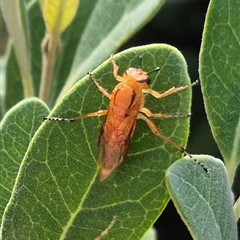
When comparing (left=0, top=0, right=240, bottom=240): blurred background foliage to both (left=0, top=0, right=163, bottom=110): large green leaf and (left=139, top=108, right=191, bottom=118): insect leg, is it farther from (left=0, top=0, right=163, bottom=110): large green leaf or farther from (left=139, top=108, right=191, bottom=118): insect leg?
(left=139, top=108, right=191, bottom=118): insect leg

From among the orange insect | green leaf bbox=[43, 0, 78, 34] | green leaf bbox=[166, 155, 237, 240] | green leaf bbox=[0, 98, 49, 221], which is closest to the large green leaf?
green leaf bbox=[43, 0, 78, 34]

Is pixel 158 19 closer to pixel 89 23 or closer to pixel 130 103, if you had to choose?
pixel 89 23

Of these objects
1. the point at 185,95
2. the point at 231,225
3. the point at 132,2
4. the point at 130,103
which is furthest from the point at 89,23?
the point at 231,225

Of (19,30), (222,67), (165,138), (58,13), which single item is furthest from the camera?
(19,30)

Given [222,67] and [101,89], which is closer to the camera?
[101,89]

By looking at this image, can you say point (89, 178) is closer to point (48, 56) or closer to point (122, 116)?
point (122, 116)

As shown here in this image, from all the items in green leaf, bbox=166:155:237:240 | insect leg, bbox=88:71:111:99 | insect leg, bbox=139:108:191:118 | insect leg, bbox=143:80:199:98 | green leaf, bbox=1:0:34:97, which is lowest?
green leaf, bbox=166:155:237:240

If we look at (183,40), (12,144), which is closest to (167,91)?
(12,144)
